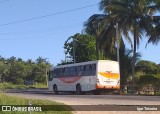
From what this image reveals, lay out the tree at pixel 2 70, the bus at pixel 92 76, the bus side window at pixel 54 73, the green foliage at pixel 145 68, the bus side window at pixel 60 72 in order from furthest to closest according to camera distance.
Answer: the tree at pixel 2 70 → the green foliage at pixel 145 68 → the bus side window at pixel 54 73 → the bus side window at pixel 60 72 → the bus at pixel 92 76

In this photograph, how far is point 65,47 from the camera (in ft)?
237

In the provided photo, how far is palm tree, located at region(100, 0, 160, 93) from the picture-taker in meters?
47.4

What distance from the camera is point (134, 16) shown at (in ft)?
158

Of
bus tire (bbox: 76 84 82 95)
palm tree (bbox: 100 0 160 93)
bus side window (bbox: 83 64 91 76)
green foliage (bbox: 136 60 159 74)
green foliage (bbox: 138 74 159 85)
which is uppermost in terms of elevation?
palm tree (bbox: 100 0 160 93)

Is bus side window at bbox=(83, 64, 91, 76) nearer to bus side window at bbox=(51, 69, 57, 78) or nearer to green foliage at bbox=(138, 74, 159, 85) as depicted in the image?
bus side window at bbox=(51, 69, 57, 78)

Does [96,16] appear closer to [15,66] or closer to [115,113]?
[115,113]

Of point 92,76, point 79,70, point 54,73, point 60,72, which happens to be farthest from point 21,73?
point 92,76

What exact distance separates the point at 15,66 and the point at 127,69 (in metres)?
68.5

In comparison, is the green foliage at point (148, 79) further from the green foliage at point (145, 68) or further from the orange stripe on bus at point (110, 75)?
the orange stripe on bus at point (110, 75)

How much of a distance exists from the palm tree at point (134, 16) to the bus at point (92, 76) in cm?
805

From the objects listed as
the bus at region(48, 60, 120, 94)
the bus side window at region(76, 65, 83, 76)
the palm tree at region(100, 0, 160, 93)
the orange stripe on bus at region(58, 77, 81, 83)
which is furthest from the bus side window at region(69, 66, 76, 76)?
the palm tree at region(100, 0, 160, 93)

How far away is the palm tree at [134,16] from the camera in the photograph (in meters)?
47.4

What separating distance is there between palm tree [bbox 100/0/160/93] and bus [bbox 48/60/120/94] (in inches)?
317

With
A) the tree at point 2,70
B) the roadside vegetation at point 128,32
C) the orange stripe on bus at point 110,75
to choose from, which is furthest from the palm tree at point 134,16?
the tree at point 2,70
